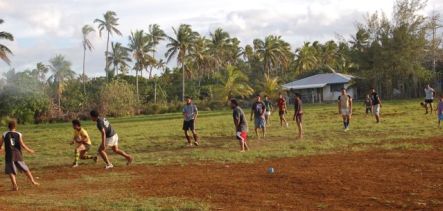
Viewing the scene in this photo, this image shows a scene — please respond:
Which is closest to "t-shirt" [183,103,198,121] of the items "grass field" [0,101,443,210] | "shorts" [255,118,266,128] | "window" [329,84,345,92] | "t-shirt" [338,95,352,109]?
"grass field" [0,101,443,210]

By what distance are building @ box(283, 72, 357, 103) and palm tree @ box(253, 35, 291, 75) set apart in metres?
7.74

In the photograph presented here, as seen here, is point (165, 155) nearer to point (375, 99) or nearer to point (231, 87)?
point (375, 99)

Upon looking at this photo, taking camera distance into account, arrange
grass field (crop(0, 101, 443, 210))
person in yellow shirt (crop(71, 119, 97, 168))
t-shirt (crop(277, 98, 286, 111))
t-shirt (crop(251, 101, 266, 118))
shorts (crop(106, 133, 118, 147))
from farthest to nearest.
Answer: t-shirt (crop(277, 98, 286, 111)) < t-shirt (crop(251, 101, 266, 118)) < person in yellow shirt (crop(71, 119, 97, 168)) < shorts (crop(106, 133, 118, 147)) < grass field (crop(0, 101, 443, 210))

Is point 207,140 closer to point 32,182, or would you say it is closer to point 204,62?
point 32,182

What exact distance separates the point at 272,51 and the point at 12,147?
6182 cm

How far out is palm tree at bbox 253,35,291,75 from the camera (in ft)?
231

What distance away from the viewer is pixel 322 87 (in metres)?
Result: 61.5

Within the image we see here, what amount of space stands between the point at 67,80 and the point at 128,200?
67628mm

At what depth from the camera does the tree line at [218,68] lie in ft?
156

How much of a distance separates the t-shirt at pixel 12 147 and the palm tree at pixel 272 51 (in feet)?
201

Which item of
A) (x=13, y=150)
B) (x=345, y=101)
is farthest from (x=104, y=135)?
(x=345, y=101)

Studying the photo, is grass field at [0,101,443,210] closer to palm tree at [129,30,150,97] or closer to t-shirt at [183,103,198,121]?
t-shirt at [183,103,198,121]

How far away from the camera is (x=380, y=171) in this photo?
406 inches

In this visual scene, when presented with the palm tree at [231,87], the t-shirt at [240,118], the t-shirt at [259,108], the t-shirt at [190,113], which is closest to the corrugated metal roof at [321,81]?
the palm tree at [231,87]
